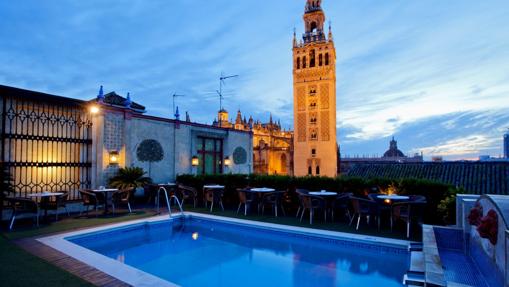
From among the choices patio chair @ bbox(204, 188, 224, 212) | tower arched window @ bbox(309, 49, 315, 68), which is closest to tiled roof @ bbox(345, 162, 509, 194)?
patio chair @ bbox(204, 188, 224, 212)

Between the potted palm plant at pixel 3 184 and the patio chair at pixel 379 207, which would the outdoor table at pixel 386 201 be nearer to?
the patio chair at pixel 379 207

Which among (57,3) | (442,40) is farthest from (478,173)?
A: (57,3)

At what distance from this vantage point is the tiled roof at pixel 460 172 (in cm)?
1997

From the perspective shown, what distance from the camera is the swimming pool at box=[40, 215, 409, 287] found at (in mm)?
4480

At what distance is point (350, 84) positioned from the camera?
162 ft

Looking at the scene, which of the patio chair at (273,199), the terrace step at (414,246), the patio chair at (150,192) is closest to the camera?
the terrace step at (414,246)

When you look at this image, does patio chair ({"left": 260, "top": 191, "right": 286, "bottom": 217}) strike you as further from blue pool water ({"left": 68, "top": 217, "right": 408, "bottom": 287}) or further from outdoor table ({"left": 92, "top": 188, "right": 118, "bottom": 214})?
outdoor table ({"left": 92, "top": 188, "right": 118, "bottom": 214})

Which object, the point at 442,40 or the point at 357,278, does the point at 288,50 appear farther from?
the point at 357,278

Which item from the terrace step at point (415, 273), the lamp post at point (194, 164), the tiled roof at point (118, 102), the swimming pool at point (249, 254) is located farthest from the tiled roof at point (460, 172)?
the terrace step at point (415, 273)

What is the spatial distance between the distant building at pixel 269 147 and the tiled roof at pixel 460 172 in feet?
47.1

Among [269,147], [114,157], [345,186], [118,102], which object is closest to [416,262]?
[345,186]

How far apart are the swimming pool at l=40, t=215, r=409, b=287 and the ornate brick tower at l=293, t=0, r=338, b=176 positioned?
35365mm

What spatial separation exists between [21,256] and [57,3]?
711 inches

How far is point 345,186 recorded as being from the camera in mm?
8445
